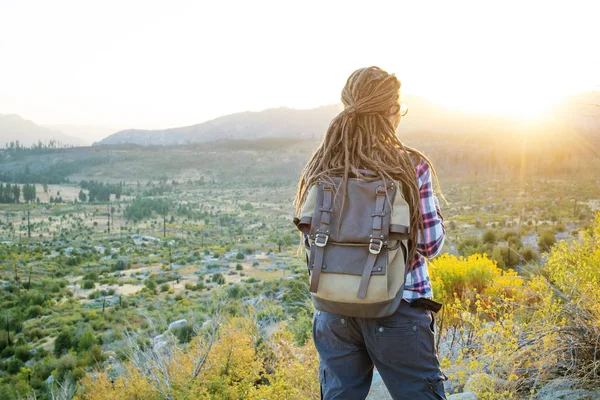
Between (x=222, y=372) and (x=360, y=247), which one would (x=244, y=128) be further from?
(x=360, y=247)

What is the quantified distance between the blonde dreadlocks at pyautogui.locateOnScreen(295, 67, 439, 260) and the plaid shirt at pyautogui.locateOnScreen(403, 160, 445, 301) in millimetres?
34

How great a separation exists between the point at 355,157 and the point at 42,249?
120ft

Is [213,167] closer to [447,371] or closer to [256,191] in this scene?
[256,191]

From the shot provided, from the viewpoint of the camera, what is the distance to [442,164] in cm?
6456

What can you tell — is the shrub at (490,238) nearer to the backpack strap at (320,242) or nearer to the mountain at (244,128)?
the backpack strap at (320,242)

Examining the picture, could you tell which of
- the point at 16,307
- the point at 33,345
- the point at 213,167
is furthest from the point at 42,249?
the point at 213,167

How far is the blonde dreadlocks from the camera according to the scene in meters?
1.79

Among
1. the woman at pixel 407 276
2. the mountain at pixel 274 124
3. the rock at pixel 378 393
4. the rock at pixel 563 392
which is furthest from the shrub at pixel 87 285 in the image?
the mountain at pixel 274 124

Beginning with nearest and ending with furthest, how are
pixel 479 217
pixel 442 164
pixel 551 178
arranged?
pixel 479 217, pixel 551 178, pixel 442 164

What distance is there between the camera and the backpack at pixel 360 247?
167 centimetres

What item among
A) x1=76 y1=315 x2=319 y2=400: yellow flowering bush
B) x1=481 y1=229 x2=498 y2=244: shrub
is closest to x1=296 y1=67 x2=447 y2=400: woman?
x1=76 y1=315 x2=319 y2=400: yellow flowering bush

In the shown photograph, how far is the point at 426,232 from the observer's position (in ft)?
6.05

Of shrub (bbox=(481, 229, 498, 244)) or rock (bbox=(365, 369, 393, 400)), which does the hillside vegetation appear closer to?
shrub (bbox=(481, 229, 498, 244))

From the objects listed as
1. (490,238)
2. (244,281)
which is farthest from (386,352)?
(244,281)
